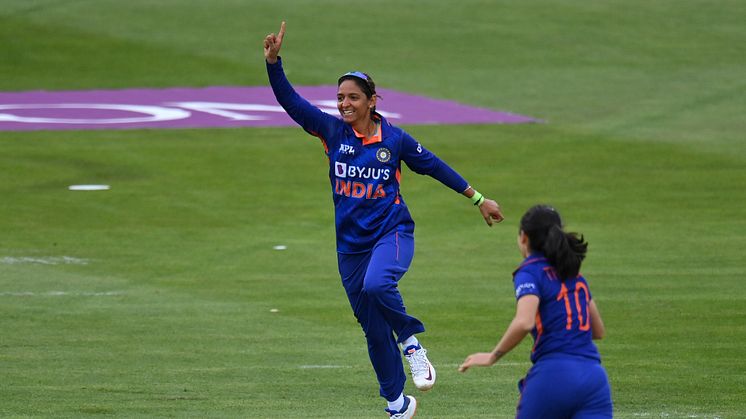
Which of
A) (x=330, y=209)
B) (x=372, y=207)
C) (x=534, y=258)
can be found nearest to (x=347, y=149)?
(x=372, y=207)

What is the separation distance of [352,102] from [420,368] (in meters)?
1.86

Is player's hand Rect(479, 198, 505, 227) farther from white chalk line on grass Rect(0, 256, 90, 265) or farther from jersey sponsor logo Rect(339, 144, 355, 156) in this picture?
white chalk line on grass Rect(0, 256, 90, 265)

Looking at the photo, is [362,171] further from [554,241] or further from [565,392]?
[565,392]

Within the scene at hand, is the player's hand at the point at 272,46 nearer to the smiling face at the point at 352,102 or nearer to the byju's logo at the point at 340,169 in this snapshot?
the smiling face at the point at 352,102

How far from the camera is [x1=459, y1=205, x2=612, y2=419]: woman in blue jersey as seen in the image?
6633 millimetres

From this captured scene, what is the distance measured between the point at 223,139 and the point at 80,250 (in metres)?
7.35

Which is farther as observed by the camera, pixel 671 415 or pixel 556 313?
pixel 671 415

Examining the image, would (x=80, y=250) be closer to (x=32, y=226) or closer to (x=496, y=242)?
(x=32, y=226)

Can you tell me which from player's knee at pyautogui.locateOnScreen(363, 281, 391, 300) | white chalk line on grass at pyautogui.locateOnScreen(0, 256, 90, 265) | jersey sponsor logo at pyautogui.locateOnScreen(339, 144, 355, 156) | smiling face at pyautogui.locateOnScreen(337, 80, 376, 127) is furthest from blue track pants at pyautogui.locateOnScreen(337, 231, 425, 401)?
white chalk line on grass at pyautogui.locateOnScreen(0, 256, 90, 265)

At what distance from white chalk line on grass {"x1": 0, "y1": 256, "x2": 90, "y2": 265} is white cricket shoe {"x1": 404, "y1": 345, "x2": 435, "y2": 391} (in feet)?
26.0

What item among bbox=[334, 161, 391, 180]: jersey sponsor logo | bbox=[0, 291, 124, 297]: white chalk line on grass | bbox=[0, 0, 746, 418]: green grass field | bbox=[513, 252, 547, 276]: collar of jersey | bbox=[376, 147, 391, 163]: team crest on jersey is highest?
bbox=[376, 147, 391, 163]: team crest on jersey

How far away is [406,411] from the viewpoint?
9430mm

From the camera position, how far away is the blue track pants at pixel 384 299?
9.00m

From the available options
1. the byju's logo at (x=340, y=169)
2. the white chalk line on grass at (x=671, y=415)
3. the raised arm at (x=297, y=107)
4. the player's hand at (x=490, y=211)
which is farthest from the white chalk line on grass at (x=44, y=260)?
the white chalk line on grass at (x=671, y=415)
